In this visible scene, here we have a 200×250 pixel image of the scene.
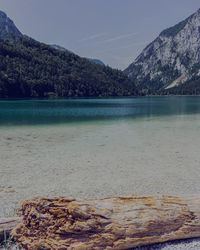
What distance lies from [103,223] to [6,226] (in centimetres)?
208

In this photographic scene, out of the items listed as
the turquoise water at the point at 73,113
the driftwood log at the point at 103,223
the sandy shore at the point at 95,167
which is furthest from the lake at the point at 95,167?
the turquoise water at the point at 73,113

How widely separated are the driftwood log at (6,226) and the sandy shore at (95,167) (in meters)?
2.79

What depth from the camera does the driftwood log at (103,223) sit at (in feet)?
23.0

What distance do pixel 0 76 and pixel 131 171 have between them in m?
167

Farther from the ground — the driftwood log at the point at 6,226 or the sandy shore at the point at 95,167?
the driftwood log at the point at 6,226

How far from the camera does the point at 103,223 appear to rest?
279 inches

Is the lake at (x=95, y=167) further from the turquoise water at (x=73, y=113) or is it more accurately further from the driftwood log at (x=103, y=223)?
the turquoise water at (x=73, y=113)

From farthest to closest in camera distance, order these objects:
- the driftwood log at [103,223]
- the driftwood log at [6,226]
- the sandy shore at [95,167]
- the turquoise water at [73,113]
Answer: the turquoise water at [73,113], the sandy shore at [95,167], the driftwood log at [6,226], the driftwood log at [103,223]

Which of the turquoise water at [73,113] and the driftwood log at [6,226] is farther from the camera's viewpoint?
the turquoise water at [73,113]

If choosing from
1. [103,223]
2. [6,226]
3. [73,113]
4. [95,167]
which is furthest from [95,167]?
[73,113]

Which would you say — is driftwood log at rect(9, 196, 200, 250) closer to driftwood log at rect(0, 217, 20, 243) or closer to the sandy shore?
driftwood log at rect(0, 217, 20, 243)

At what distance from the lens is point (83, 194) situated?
43.8ft

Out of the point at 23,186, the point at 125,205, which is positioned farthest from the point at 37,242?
the point at 23,186

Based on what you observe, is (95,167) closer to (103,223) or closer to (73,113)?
(103,223)
